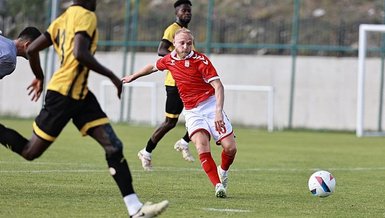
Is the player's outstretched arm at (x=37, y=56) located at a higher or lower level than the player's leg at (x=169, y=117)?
higher

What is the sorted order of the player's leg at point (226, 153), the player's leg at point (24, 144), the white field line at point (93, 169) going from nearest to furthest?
the player's leg at point (24, 144), the player's leg at point (226, 153), the white field line at point (93, 169)

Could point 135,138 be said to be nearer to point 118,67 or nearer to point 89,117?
point 118,67

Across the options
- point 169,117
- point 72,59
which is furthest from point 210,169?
point 169,117

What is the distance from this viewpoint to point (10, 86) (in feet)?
108

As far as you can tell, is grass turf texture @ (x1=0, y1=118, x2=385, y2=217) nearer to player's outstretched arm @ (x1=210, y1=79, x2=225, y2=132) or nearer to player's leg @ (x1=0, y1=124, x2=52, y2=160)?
player's leg @ (x1=0, y1=124, x2=52, y2=160)

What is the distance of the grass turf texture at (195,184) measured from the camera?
984 cm

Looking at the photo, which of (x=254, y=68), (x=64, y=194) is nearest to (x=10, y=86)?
(x=254, y=68)

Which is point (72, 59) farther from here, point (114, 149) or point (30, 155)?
point (30, 155)

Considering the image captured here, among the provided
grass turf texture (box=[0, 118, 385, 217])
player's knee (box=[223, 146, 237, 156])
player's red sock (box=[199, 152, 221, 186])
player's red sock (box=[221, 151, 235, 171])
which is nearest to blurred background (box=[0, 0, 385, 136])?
grass turf texture (box=[0, 118, 385, 217])

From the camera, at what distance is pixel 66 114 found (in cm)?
879

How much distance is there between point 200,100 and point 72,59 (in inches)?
116

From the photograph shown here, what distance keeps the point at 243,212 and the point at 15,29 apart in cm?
2576

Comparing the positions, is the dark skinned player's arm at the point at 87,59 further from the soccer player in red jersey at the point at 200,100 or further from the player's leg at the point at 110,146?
the soccer player in red jersey at the point at 200,100

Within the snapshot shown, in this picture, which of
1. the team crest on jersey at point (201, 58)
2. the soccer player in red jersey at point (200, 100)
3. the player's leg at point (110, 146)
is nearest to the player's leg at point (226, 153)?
the soccer player in red jersey at point (200, 100)
